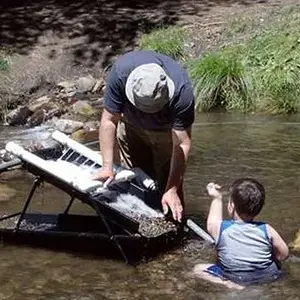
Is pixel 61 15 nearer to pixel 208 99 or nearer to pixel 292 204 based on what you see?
pixel 208 99

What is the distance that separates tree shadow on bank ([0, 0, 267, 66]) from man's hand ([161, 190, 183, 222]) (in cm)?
773

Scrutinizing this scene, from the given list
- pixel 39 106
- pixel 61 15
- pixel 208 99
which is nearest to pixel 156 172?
pixel 208 99

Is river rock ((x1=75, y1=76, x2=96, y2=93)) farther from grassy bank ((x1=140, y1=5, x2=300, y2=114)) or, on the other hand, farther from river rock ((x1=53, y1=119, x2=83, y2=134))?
river rock ((x1=53, y1=119, x2=83, y2=134))

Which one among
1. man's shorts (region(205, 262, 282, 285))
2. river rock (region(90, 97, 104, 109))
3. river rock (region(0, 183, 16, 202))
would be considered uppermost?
man's shorts (region(205, 262, 282, 285))

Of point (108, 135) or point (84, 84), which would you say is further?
point (84, 84)

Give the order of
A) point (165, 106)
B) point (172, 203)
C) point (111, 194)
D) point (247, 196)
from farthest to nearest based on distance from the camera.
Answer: point (111, 194), point (172, 203), point (165, 106), point (247, 196)

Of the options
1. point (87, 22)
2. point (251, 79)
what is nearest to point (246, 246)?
point (251, 79)

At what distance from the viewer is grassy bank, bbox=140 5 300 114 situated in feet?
35.1

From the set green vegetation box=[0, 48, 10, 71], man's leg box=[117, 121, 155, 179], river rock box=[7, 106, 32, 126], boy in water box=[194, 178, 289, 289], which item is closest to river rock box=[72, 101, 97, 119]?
river rock box=[7, 106, 32, 126]

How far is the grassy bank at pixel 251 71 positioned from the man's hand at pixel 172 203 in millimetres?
4972

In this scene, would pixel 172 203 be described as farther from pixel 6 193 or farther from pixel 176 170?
pixel 6 193

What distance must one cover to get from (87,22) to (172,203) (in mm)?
9247

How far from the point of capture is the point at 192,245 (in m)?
5.99

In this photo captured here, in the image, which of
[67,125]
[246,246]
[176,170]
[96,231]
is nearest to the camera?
[246,246]
